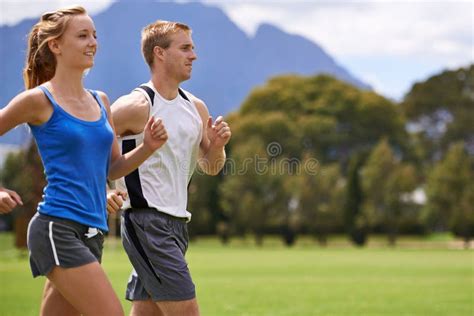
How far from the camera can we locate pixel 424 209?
55688mm

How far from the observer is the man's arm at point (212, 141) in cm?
639

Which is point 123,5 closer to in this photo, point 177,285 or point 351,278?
point 351,278

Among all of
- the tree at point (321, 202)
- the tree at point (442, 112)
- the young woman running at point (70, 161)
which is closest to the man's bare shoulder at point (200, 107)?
the young woman running at point (70, 161)

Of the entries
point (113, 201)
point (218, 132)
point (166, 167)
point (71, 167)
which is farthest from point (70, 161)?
point (218, 132)

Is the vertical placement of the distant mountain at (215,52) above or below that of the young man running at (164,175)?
above

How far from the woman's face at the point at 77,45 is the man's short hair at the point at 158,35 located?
133cm

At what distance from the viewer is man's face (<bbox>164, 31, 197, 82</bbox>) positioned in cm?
655

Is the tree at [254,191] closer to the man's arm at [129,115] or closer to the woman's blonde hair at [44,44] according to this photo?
the man's arm at [129,115]

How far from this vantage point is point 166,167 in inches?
249

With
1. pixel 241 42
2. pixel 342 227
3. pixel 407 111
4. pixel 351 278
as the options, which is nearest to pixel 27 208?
pixel 351 278

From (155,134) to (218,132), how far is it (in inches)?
50.3

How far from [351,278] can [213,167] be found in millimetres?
15241

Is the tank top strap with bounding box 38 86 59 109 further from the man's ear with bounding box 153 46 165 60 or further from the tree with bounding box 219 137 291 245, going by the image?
the tree with bounding box 219 137 291 245

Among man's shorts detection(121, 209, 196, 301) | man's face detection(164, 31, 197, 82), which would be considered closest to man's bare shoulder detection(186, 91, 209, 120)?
man's face detection(164, 31, 197, 82)
